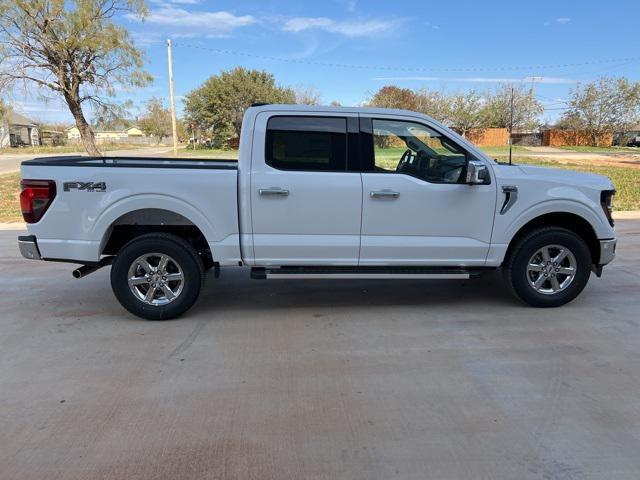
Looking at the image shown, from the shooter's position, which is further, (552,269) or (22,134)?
(22,134)

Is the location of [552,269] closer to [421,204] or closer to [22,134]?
[421,204]

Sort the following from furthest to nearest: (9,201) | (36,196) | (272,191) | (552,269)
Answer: (9,201), (552,269), (272,191), (36,196)

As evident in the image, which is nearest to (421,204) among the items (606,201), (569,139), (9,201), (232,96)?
(606,201)

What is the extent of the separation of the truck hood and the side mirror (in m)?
0.52

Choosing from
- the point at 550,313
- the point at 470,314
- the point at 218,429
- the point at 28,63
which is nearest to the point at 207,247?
the point at 218,429

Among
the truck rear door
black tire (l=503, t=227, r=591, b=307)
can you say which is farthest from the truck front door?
black tire (l=503, t=227, r=591, b=307)

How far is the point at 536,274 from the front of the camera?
521cm

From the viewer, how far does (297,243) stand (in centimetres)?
484

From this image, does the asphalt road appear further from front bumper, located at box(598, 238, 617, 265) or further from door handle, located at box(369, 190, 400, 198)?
door handle, located at box(369, 190, 400, 198)

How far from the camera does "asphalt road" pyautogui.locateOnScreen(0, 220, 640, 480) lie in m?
2.81

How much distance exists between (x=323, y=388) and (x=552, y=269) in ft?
9.39

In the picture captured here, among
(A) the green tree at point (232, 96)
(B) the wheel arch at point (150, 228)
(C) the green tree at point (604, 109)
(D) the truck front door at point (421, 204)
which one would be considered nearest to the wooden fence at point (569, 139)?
(C) the green tree at point (604, 109)

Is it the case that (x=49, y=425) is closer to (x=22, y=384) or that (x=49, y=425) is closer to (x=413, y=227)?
(x=22, y=384)

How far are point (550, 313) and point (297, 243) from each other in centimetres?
260
